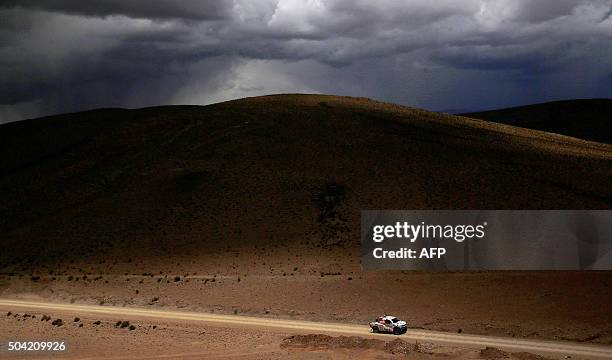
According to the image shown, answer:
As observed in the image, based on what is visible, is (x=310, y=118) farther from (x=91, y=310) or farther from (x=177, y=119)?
(x=91, y=310)

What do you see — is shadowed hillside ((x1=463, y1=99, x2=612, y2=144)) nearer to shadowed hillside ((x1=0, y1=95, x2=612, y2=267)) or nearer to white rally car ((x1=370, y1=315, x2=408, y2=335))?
shadowed hillside ((x1=0, y1=95, x2=612, y2=267))

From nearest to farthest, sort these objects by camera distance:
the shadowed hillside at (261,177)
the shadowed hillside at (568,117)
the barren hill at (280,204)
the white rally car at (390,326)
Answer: the white rally car at (390,326) → the barren hill at (280,204) → the shadowed hillside at (261,177) → the shadowed hillside at (568,117)

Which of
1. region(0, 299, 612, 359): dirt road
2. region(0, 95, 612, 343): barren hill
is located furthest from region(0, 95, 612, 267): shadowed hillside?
region(0, 299, 612, 359): dirt road

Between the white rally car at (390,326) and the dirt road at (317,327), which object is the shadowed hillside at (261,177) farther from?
the white rally car at (390,326)

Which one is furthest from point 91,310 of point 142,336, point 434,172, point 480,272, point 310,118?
point 310,118

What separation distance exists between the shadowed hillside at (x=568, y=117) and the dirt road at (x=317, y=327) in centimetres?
12237

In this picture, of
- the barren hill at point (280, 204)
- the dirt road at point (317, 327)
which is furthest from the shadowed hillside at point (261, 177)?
the dirt road at point (317, 327)

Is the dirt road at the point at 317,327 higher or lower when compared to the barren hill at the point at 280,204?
lower

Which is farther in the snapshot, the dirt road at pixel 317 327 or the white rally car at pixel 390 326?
the white rally car at pixel 390 326

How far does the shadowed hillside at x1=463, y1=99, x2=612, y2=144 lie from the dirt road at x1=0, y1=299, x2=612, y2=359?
12237 cm

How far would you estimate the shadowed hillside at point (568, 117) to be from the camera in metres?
152

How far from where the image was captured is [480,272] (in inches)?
1866

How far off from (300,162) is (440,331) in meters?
39.3

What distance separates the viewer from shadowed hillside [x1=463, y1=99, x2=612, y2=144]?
152375 mm
